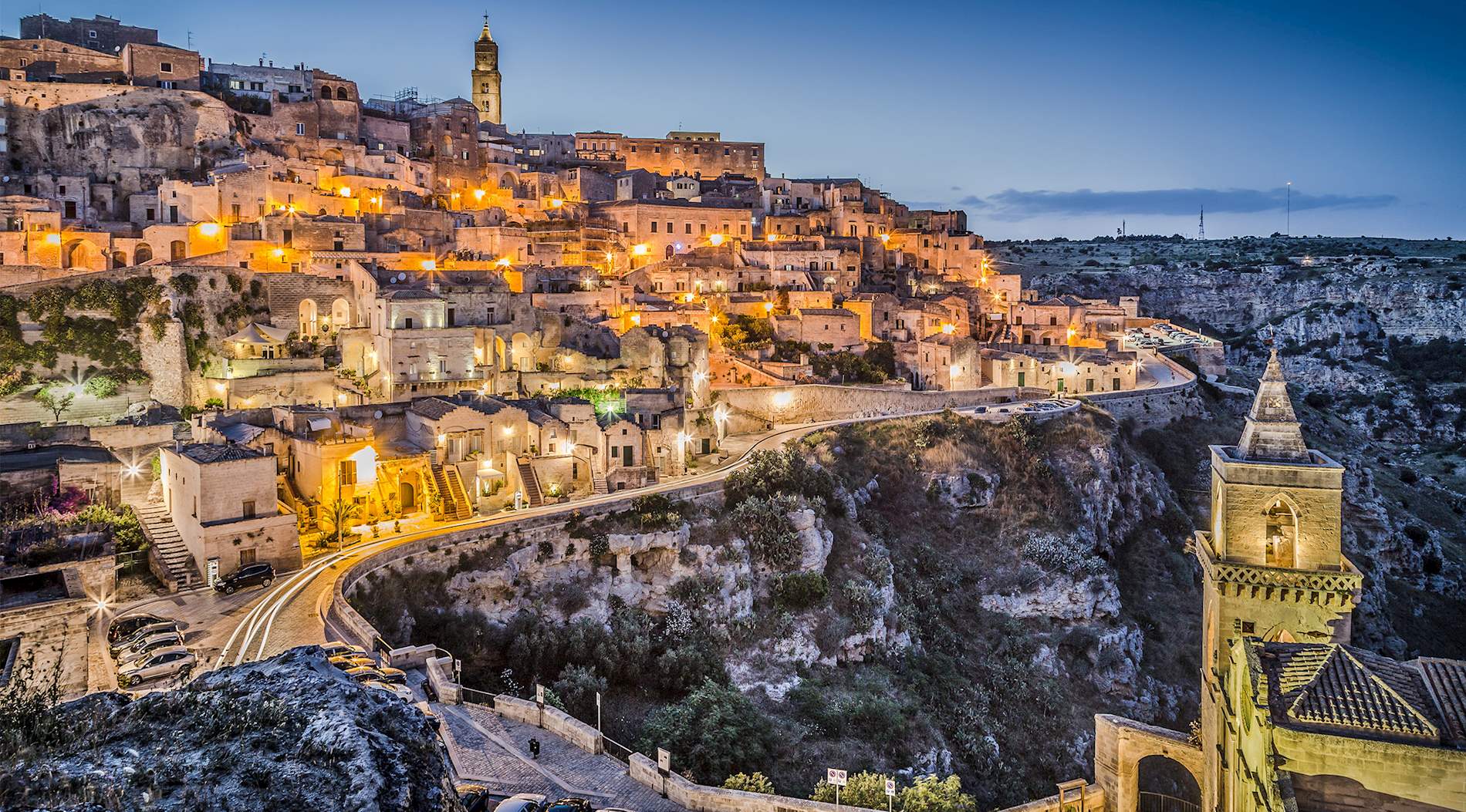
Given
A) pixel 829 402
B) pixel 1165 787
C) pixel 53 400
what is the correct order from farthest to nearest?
pixel 829 402, pixel 53 400, pixel 1165 787

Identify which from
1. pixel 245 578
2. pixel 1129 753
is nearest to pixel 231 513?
pixel 245 578

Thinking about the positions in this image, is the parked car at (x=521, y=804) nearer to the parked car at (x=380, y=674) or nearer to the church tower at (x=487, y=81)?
the parked car at (x=380, y=674)

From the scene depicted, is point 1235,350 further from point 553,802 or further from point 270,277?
point 553,802

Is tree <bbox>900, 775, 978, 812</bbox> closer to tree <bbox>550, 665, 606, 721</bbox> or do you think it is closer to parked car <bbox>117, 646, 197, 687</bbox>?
tree <bbox>550, 665, 606, 721</bbox>

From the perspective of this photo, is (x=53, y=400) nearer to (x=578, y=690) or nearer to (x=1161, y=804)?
(x=578, y=690)

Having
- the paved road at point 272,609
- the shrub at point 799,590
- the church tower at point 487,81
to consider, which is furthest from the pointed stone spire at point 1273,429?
the church tower at point 487,81
